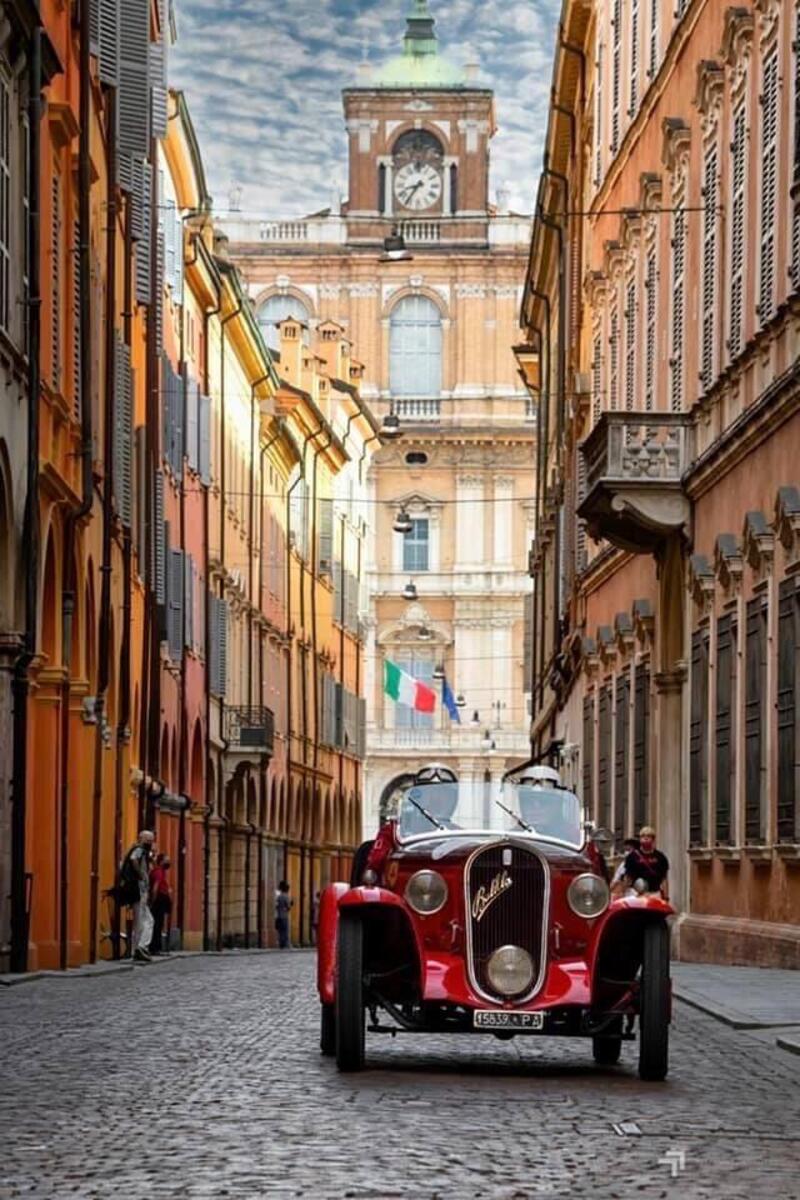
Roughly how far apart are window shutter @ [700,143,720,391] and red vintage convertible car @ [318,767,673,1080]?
17.7 metres

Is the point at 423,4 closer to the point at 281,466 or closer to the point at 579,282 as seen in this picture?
the point at 281,466

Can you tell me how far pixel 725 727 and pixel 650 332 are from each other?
30.6 feet

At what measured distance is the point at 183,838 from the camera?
172 feet

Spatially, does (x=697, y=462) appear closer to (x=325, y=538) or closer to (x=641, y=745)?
(x=641, y=745)

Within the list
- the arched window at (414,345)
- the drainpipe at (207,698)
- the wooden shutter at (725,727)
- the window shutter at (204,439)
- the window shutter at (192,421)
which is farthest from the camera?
the arched window at (414,345)

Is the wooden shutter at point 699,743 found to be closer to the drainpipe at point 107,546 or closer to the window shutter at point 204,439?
the drainpipe at point 107,546

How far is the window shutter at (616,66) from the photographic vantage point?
43906 mm

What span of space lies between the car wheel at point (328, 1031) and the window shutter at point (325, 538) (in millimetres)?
64323

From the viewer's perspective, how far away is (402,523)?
322 feet

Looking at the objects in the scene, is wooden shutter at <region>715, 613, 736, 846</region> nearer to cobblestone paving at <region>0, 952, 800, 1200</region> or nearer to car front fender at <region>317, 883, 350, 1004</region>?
cobblestone paving at <region>0, 952, 800, 1200</region>

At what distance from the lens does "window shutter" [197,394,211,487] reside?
5484cm

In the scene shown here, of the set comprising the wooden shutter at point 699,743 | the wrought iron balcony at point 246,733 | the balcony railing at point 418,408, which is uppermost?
the balcony railing at point 418,408

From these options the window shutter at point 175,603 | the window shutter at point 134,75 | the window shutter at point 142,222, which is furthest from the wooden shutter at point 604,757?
the window shutter at point 134,75

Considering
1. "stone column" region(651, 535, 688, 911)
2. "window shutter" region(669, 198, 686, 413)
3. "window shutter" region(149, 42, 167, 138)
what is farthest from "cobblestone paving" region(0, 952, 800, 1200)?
"window shutter" region(149, 42, 167, 138)
